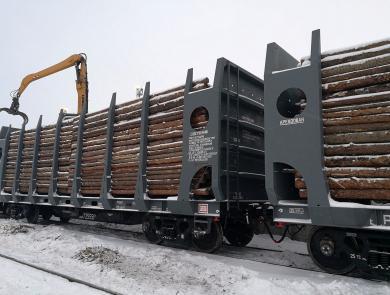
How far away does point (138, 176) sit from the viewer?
927 cm

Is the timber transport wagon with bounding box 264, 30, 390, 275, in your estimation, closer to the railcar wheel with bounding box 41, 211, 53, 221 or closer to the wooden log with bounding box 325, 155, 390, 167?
the wooden log with bounding box 325, 155, 390, 167

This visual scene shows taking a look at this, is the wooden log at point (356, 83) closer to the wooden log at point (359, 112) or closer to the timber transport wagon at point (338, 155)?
the timber transport wagon at point (338, 155)

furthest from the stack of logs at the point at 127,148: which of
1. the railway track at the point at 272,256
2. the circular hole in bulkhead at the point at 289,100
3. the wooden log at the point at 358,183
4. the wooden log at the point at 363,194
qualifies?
the wooden log at the point at 363,194

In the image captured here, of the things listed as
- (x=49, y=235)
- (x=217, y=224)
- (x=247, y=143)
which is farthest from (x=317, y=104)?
(x=49, y=235)

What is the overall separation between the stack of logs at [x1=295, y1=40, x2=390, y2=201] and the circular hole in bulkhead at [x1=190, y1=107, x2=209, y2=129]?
2.74 meters

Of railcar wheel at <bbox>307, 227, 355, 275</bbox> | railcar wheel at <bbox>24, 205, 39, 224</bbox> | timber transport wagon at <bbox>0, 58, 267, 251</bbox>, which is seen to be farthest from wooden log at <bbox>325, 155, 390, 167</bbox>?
railcar wheel at <bbox>24, 205, 39, 224</bbox>

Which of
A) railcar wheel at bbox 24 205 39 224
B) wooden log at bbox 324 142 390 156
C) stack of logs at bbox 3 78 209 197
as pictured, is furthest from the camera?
railcar wheel at bbox 24 205 39 224

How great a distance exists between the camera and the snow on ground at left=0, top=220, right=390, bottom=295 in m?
5.11

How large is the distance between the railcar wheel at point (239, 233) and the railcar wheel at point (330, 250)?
3.13 metres

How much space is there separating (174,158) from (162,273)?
3.23 metres

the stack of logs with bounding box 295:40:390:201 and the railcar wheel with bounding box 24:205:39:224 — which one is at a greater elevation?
the stack of logs with bounding box 295:40:390:201

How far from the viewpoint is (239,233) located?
9516 mm

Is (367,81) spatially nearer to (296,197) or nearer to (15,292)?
(296,197)

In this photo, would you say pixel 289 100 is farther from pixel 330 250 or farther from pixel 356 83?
pixel 330 250
